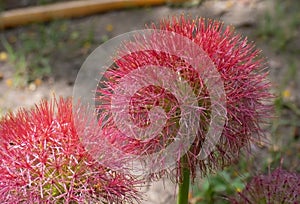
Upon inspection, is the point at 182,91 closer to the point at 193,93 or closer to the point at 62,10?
the point at 193,93

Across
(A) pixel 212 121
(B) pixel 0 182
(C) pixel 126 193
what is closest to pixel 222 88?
(A) pixel 212 121

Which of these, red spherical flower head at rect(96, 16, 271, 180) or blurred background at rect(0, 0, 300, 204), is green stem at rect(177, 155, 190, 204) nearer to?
red spherical flower head at rect(96, 16, 271, 180)

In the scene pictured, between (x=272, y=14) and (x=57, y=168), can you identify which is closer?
(x=57, y=168)

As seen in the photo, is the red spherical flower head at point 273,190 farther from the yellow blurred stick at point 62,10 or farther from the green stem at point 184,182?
the yellow blurred stick at point 62,10

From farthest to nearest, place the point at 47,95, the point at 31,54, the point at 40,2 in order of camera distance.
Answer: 1. the point at 40,2
2. the point at 31,54
3. the point at 47,95

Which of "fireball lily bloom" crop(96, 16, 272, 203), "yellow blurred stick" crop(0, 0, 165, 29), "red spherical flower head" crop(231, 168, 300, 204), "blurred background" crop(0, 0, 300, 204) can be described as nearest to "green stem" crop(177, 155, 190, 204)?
"fireball lily bloom" crop(96, 16, 272, 203)

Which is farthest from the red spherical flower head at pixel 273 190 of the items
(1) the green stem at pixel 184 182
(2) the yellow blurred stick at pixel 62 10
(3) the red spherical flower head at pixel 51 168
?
(2) the yellow blurred stick at pixel 62 10

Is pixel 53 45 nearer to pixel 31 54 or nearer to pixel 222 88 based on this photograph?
pixel 31 54

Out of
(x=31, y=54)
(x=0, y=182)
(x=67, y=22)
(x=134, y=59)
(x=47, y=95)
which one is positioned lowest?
(x=0, y=182)

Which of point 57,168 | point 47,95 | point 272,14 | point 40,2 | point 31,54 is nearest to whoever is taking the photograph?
point 57,168
